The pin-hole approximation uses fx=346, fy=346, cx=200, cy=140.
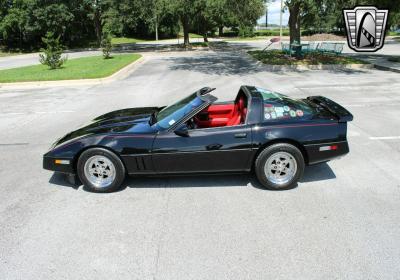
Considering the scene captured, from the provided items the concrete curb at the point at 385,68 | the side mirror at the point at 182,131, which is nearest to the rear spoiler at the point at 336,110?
the side mirror at the point at 182,131

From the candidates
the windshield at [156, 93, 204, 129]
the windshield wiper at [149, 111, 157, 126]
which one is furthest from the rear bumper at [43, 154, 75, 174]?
the windshield at [156, 93, 204, 129]

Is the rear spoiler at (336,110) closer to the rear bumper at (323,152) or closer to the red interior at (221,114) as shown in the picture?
the rear bumper at (323,152)

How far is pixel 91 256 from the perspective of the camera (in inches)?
139

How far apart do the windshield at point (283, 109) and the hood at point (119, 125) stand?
64.8 inches

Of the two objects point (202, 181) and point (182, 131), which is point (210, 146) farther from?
point (202, 181)

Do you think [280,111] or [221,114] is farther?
[221,114]

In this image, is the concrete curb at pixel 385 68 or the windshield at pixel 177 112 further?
the concrete curb at pixel 385 68

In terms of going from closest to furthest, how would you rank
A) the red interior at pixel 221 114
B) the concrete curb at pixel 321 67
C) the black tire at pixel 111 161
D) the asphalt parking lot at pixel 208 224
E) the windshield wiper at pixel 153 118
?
the asphalt parking lot at pixel 208 224 < the black tire at pixel 111 161 < the windshield wiper at pixel 153 118 < the red interior at pixel 221 114 < the concrete curb at pixel 321 67

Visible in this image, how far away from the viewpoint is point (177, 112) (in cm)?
491

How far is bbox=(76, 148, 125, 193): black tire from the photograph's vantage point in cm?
466

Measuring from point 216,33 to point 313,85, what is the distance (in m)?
57.6

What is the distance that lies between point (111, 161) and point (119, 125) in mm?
625

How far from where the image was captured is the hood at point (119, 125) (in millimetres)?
4852

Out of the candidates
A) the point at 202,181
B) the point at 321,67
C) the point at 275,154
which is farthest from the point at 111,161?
the point at 321,67
